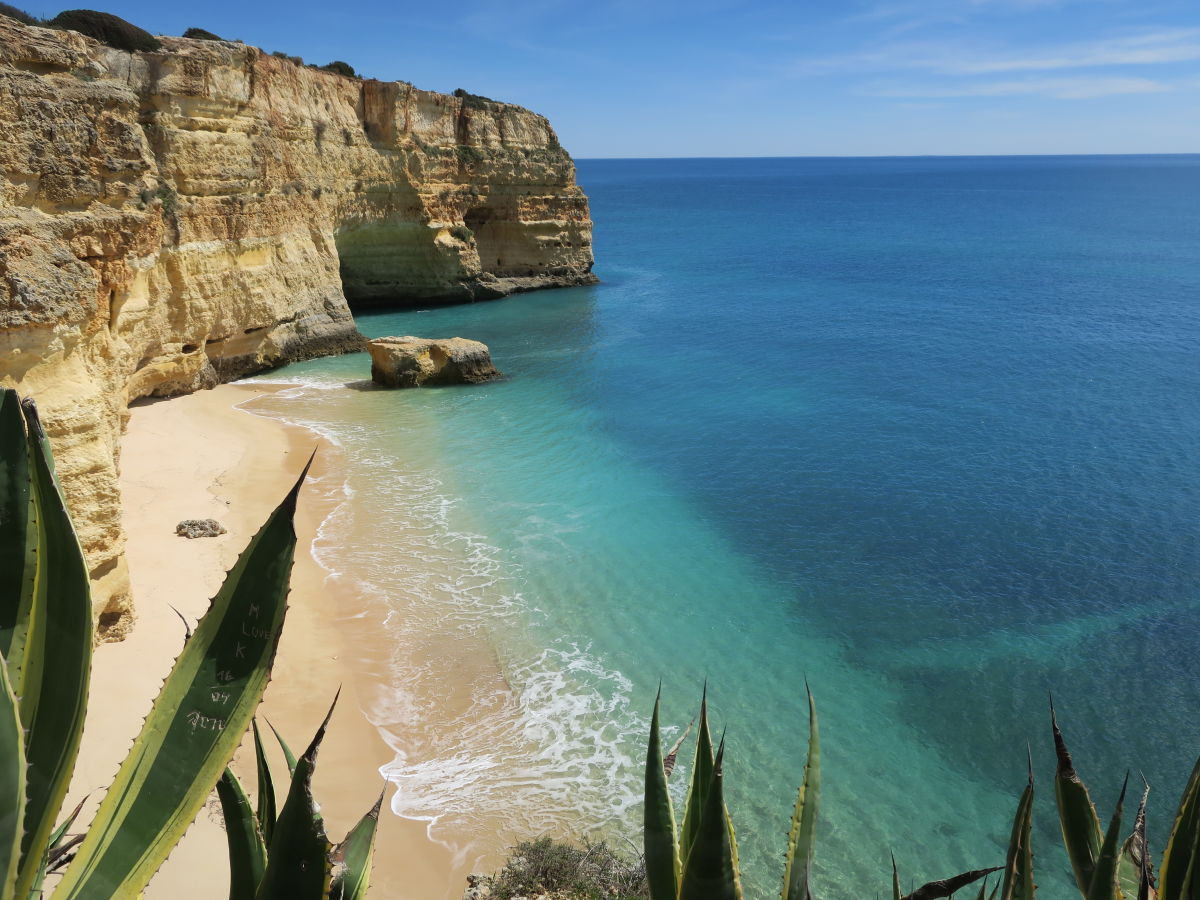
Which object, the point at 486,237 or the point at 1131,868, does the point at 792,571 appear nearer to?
the point at 1131,868

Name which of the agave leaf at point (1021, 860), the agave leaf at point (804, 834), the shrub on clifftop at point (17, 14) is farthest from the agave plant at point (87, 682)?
the shrub on clifftop at point (17, 14)

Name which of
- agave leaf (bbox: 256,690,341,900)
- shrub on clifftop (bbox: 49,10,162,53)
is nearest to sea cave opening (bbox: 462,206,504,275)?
shrub on clifftop (bbox: 49,10,162,53)

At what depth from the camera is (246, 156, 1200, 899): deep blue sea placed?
8.82m

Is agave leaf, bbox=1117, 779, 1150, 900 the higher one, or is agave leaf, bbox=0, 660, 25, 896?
agave leaf, bbox=0, 660, 25, 896

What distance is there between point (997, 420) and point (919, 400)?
2.29 meters

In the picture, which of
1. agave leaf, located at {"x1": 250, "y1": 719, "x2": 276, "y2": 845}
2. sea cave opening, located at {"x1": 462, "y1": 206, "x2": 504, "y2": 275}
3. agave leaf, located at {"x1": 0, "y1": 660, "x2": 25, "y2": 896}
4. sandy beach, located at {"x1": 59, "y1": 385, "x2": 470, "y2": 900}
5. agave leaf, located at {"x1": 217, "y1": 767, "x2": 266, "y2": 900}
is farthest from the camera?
sea cave opening, located at {"x1": 462, "y1": 206, "x2": 504, "y2": 275}

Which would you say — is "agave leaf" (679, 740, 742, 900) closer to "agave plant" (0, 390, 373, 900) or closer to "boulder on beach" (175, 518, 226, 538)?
"agave plant" (0, 390, 373, 900)

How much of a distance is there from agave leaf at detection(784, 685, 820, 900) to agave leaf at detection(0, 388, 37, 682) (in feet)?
6.49

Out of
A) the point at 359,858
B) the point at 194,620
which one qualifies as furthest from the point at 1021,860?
the point at 194,620

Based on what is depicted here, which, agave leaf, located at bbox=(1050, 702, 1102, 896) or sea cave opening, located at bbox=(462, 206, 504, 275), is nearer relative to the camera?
agave leaf, located at bbox=(1050, 702, 1102, 896)

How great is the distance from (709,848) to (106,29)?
24.3 meters

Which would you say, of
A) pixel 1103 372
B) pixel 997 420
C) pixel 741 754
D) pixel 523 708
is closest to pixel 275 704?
pixel 523 708

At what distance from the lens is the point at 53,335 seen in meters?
7.84

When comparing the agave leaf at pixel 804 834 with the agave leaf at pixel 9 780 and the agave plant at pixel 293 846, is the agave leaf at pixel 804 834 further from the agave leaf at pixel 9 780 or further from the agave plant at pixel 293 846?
the agave leaf at pixel 9 780
